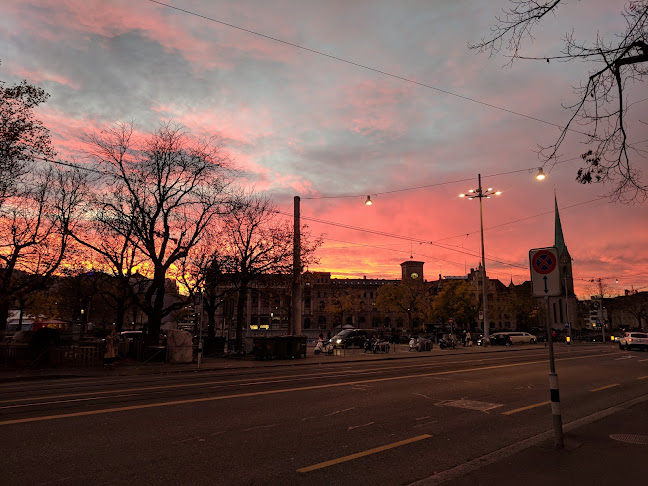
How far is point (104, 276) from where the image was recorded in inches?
1252

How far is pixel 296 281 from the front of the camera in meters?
26.2

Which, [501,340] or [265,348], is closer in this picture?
[265,348]

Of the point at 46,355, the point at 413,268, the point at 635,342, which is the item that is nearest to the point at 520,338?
the point at 635,342

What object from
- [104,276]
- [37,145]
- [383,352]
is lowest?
[383,352]

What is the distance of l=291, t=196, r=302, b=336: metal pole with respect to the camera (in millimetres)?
25422

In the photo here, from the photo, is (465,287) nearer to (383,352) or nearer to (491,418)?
(383,352)

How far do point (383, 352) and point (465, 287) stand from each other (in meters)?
41.0

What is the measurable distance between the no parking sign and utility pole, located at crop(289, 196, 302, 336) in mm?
19432

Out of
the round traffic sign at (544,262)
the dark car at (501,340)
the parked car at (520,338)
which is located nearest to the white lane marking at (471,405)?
the round traffic sign at (544,262)

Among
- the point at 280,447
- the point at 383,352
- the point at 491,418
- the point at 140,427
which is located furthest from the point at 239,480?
the point at 383,352

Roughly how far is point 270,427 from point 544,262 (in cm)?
520

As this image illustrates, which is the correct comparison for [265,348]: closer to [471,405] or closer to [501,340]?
[471,405]

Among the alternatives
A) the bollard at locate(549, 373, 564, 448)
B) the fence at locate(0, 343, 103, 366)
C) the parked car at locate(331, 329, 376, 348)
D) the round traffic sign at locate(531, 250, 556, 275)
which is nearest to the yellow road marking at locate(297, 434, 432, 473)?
the bollard at locate(549, 373, 564, 448)

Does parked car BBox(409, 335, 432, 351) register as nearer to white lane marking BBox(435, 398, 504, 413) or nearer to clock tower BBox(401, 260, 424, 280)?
white lane marking BBox(435, 398, 504, 413)
